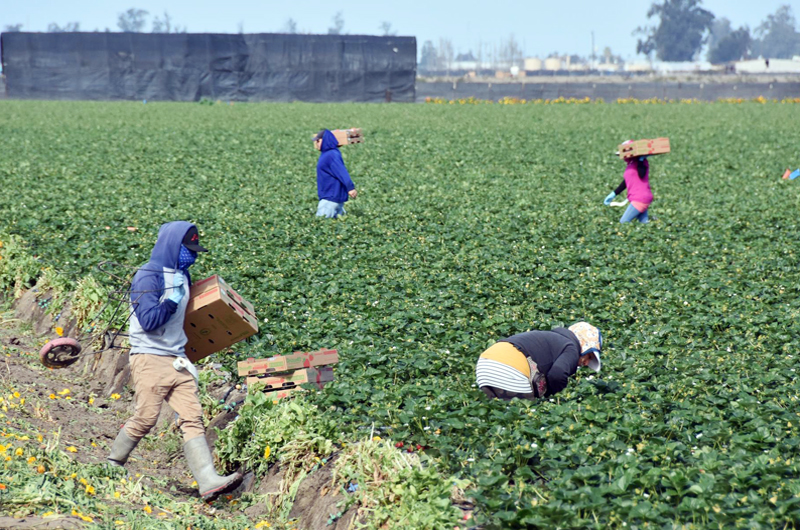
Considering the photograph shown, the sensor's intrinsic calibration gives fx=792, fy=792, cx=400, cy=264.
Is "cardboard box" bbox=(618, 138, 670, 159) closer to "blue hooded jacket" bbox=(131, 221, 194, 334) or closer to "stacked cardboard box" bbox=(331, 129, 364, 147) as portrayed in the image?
"stacked cardboard box" bbox=(331, 129, 364, 147)

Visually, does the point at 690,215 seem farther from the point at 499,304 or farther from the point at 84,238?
the point at 84,238

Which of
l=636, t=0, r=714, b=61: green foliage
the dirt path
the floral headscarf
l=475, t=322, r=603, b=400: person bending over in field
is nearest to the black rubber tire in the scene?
the dirt path

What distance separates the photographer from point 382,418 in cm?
587

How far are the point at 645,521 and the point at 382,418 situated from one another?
7.08ft

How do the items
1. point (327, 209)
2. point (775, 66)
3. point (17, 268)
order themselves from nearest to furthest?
point (17, 268)
point (327, 209)
point (775, 66)

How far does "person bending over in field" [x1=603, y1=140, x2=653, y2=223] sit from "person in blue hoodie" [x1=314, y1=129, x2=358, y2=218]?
4.63 metres

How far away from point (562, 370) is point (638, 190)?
25.8 feet

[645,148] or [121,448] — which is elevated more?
[645,148]

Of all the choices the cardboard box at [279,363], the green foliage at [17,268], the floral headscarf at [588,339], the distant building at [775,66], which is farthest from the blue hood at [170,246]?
the distant building at [775,66]

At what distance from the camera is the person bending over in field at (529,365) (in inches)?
238

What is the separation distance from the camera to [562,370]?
615 centimetres

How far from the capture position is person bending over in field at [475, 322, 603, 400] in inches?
238

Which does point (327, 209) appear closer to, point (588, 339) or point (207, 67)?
point (588, 339)

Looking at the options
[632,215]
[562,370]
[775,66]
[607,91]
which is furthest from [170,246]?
[775,66]
